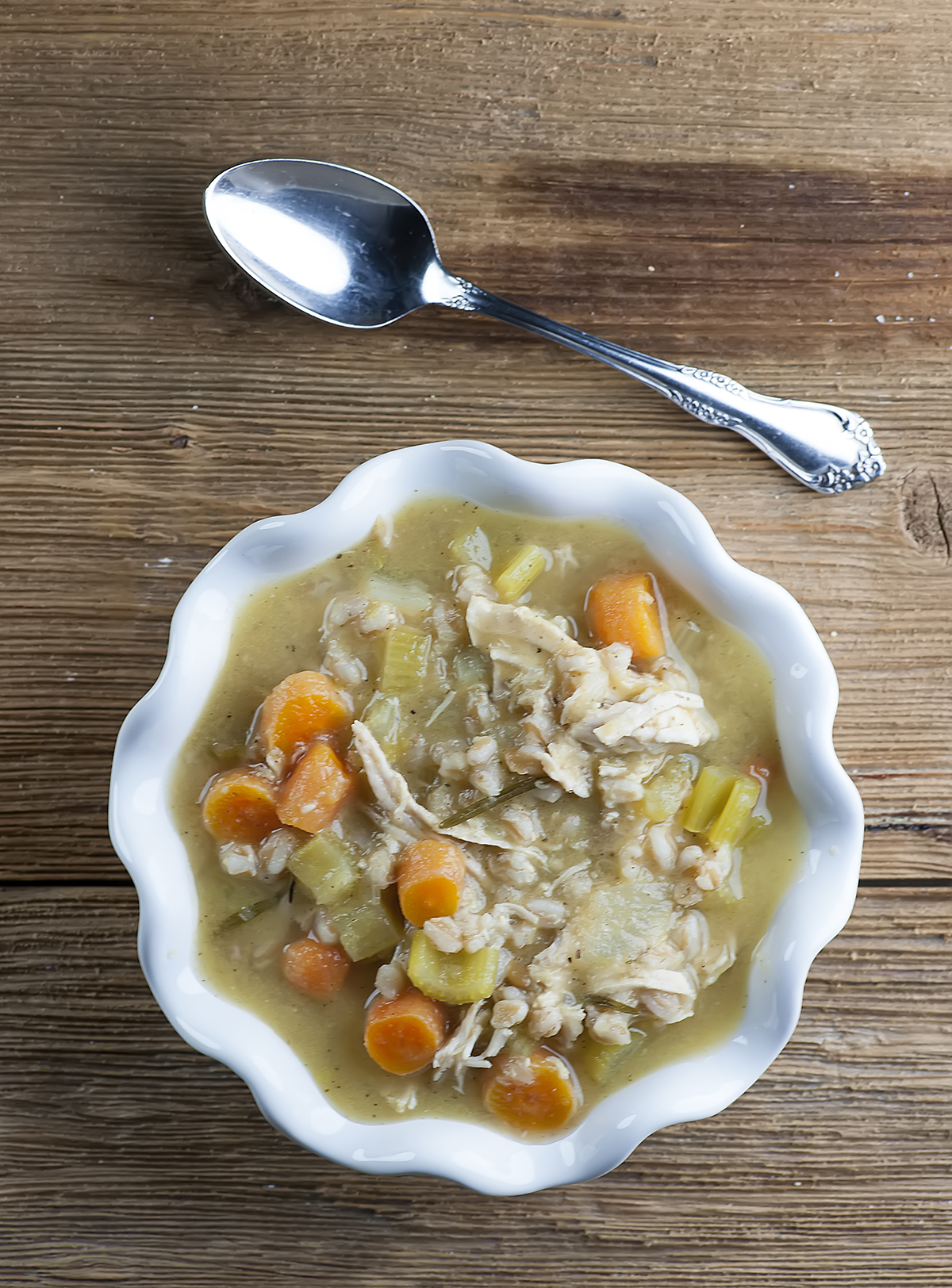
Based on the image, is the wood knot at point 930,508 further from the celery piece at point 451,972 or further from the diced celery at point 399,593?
the celery piece at point 451,972

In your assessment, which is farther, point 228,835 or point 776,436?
point 776,436

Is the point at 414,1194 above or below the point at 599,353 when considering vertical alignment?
below

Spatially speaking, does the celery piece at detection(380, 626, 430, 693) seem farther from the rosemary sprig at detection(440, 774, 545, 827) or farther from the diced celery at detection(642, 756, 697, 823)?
the diced celery at detection(642, 756, 697, 823)

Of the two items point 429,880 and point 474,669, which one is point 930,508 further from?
point 429,880

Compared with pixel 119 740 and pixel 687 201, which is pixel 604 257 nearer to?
pixel 687 201

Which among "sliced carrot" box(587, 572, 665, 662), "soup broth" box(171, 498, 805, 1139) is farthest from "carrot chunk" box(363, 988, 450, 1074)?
"sliced carrot" box(587, 572, 665, 662)

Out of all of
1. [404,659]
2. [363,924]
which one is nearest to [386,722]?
[404,659]

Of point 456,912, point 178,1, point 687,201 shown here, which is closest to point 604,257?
point 687,201
